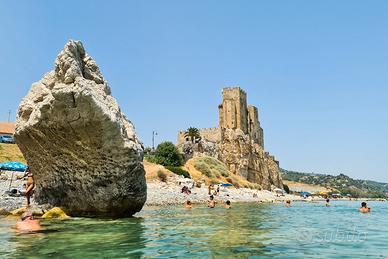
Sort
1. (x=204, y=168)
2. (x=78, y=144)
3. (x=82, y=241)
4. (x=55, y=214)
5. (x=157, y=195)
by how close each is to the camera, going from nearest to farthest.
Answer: (x=82, y=241), (x=78, y=144), (x=55, y=214), (x=157, y=195), (x=204, y=168)

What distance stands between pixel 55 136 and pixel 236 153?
252ft

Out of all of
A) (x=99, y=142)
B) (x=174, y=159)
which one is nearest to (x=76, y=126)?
(x=99, y=142)

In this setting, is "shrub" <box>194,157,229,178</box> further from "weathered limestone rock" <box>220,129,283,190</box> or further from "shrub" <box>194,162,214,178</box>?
"weathered limestone rock" <box>220,129,283,190</box>

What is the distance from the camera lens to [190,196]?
45.2 metres

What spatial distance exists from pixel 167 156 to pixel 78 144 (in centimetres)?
5390

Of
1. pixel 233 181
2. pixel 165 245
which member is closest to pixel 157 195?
pixel 165 245

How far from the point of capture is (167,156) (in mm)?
69500

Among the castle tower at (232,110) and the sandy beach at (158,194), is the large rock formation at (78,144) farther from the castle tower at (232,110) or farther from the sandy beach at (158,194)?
the castle tower at (232,110)

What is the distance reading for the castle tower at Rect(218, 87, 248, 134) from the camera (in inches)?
3978

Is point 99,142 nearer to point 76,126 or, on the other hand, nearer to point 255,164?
point 76,126

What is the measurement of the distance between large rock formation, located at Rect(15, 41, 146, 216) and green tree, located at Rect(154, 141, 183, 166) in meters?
50.6

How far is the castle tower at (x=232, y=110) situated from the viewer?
101 m

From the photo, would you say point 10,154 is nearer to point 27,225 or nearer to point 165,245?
point 27,225

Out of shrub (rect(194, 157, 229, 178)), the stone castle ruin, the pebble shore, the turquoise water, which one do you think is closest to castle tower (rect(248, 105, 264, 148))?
the stone castle ruin
